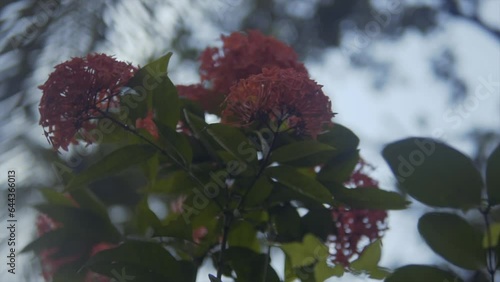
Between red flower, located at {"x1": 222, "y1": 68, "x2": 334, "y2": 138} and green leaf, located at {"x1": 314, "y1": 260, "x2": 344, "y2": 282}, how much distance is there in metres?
0.20

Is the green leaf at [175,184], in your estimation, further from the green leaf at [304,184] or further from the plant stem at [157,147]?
the green leaf at [304,184]

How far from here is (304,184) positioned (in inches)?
43.5

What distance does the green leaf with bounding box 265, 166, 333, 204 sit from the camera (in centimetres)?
110

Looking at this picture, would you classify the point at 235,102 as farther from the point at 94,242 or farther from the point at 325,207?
the point at 94,242

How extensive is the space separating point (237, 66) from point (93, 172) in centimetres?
39

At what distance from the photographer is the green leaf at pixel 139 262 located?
1077 mm

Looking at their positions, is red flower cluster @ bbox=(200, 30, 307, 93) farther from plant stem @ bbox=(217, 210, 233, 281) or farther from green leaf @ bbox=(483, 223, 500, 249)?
green leaf @ bbox=(483, 223, 500, 249)

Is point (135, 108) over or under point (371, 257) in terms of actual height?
over

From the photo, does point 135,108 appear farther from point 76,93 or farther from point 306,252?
point 306,252

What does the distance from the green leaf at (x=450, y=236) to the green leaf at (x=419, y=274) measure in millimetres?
36

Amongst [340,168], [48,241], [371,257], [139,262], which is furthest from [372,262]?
[48,241]

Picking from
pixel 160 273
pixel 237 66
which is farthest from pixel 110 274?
pixel 237 66

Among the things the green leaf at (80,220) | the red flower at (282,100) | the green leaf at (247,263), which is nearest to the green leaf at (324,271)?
the green leaf at (247,263)

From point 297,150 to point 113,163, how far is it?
290 mm
